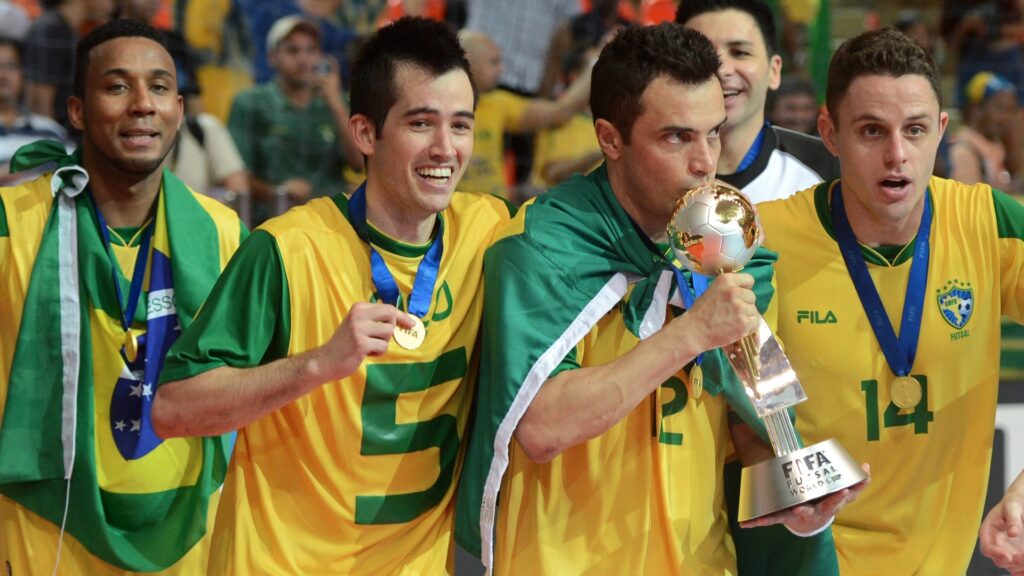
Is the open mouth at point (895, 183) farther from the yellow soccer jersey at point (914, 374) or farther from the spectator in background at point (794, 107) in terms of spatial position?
the spectator in background at point (794, 107)

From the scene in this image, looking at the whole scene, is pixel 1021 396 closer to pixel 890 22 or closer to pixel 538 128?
pixel 538 128

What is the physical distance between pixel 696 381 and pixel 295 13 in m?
5.87

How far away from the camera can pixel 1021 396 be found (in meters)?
5.46

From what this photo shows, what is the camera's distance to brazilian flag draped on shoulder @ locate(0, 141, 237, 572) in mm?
3898

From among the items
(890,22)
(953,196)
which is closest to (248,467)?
(953,196)

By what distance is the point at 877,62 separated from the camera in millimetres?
3680

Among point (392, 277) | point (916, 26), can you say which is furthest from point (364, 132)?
point (916, 26)

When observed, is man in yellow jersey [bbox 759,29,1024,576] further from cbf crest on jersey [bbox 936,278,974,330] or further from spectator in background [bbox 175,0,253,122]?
spectator in background [bbox 175,0,253,122]

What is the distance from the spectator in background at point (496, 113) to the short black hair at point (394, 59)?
4.54 m

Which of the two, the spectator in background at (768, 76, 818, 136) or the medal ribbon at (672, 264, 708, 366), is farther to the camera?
the spectator in background at (768, 76, 818, 136)

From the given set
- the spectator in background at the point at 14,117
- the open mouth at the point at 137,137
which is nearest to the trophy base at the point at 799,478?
the open mouth at the point at 137,137

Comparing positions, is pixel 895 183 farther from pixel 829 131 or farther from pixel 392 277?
pixel 392 277

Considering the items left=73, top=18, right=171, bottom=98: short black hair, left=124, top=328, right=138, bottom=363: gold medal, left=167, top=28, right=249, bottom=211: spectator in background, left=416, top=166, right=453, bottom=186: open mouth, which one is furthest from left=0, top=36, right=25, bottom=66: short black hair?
left=416, top=166, right=453, bottom=186: open mouth

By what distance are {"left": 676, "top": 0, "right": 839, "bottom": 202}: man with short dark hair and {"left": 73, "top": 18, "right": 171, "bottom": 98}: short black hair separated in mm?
1725
